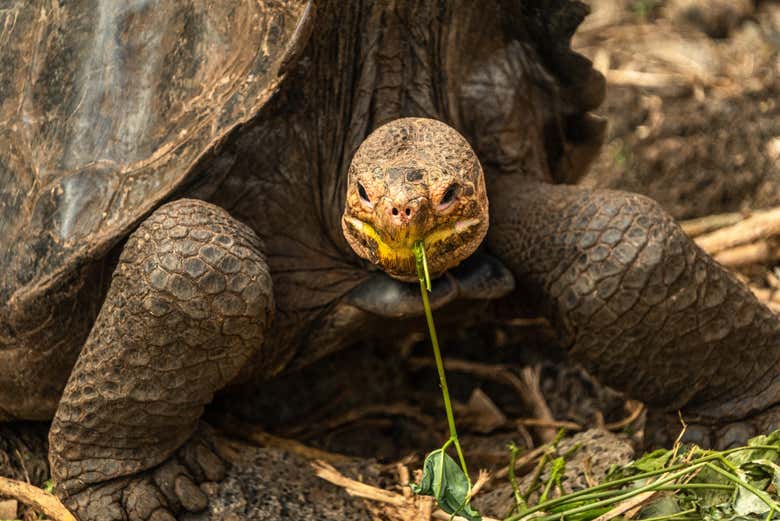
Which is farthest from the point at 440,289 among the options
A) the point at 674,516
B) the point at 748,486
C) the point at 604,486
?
the point at 748,486

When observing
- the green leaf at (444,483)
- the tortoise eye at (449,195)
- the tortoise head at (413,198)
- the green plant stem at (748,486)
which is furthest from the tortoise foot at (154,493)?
the green plant stem at (748,486)

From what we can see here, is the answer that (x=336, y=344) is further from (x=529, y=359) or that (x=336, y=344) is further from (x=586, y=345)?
(x=529, y=359)

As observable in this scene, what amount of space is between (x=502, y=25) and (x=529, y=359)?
156 centimetres

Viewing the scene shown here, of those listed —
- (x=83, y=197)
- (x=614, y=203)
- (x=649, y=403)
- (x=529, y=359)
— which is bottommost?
(x=529, y=359)

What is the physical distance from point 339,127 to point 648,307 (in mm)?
1159

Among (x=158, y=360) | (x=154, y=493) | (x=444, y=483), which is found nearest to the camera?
(x=444, y=483)

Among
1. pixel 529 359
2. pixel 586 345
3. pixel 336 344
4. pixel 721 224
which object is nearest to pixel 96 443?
pixel 336 344

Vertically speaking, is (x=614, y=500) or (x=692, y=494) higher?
(x=614, y=500)

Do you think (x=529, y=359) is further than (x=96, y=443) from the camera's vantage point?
Yes

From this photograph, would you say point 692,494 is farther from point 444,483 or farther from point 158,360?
point 158,360

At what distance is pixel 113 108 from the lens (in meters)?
3.76

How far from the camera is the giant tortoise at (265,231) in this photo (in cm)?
342

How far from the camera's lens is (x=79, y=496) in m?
3.60

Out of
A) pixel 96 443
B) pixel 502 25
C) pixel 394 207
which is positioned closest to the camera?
pixel 394 207
